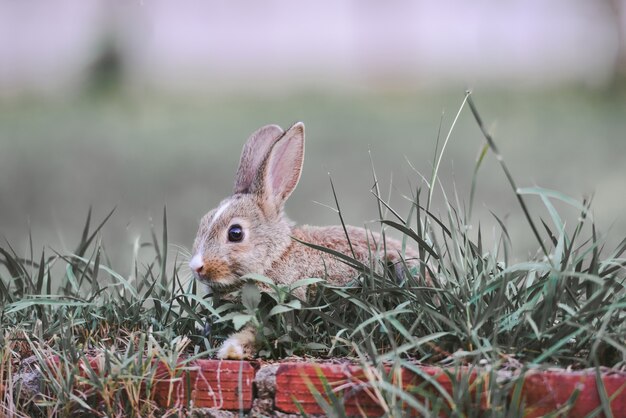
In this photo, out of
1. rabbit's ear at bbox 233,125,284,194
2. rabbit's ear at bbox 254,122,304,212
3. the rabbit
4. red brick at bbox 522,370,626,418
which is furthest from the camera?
rabbit's ear at bbox 233,125,284,194

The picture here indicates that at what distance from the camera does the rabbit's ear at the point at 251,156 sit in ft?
12.6

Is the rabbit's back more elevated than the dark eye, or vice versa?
the dark eye

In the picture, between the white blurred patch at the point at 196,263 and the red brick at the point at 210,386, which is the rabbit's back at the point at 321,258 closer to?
the white blurred patch at the point at 196,263

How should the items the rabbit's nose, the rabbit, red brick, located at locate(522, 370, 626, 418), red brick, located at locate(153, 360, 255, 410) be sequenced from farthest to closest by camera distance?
the rabbit, the rabbit's nose, red brick, located at locate(153, 360, 255, 410), red brick, located at locate(522, 370, 626, 418)

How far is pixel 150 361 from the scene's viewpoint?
289 cm

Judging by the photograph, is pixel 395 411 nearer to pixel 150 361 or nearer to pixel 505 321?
pixel 505 321

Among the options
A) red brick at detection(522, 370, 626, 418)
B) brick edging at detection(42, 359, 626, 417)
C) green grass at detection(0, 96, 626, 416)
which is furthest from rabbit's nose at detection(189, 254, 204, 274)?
red brick at detection(522, 370, 626, 418)

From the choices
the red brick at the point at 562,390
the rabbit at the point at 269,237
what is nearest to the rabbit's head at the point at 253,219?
the rabbit at the point at 269,237

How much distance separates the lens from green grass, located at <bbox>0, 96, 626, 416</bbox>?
273 centimetres

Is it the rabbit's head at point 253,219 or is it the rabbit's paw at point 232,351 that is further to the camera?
the rabbit's head at point 253,219

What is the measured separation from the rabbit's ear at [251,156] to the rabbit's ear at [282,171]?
13cm

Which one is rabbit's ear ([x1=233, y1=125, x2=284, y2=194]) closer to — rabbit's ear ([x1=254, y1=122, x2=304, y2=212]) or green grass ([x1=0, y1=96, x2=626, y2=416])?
rabbit's ear ([x1=254, y1=122, x2=304, y2=212])

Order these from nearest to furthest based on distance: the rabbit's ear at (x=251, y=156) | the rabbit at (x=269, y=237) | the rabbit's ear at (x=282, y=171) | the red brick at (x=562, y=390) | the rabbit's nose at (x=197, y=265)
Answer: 1. the red brick at (x=562, y=390)
2. the rabbit's nose at (x=197, y=265)
3. the rabbit at (x=269, y=237)
4. the rabbit's ear at (x=282, y=171)
5. the rabbit's ear at (x=251, y=156)

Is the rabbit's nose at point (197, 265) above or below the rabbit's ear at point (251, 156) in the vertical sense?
below
